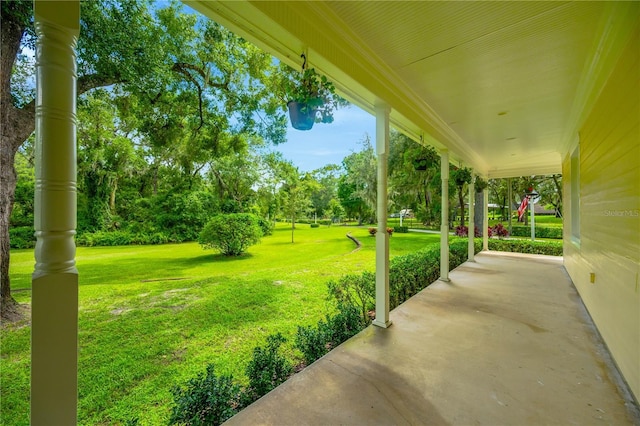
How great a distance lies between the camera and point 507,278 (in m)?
5.15

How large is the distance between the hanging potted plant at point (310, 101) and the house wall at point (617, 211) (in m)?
2.06

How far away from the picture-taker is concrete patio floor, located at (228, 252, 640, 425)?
1682 millimetres

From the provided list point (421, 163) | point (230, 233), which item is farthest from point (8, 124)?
point (230, 233)

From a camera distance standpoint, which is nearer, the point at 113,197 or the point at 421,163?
the point at 421,163

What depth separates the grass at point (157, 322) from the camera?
81.0 inches

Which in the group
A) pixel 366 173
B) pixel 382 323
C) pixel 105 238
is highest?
pixel 366 173

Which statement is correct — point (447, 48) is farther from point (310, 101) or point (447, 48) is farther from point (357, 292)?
point (357, 292)

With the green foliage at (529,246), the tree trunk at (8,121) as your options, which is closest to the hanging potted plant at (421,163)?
the tree trunk at (8,121)

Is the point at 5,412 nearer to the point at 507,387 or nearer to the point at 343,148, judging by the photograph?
the point at 507,387

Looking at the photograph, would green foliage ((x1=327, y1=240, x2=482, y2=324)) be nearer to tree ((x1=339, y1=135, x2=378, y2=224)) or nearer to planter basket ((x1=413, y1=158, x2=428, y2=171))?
planter basket ((x1=413, y1=158, x2=428, y2=171))

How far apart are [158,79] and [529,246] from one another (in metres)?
10.3

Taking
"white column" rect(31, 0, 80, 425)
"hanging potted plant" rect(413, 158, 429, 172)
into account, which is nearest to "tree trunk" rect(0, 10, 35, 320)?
"white column" rect(31, 0, 80, 425)

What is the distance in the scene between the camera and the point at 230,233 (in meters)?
7.43

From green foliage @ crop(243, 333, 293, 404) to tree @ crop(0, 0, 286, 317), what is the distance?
8.84 ft
